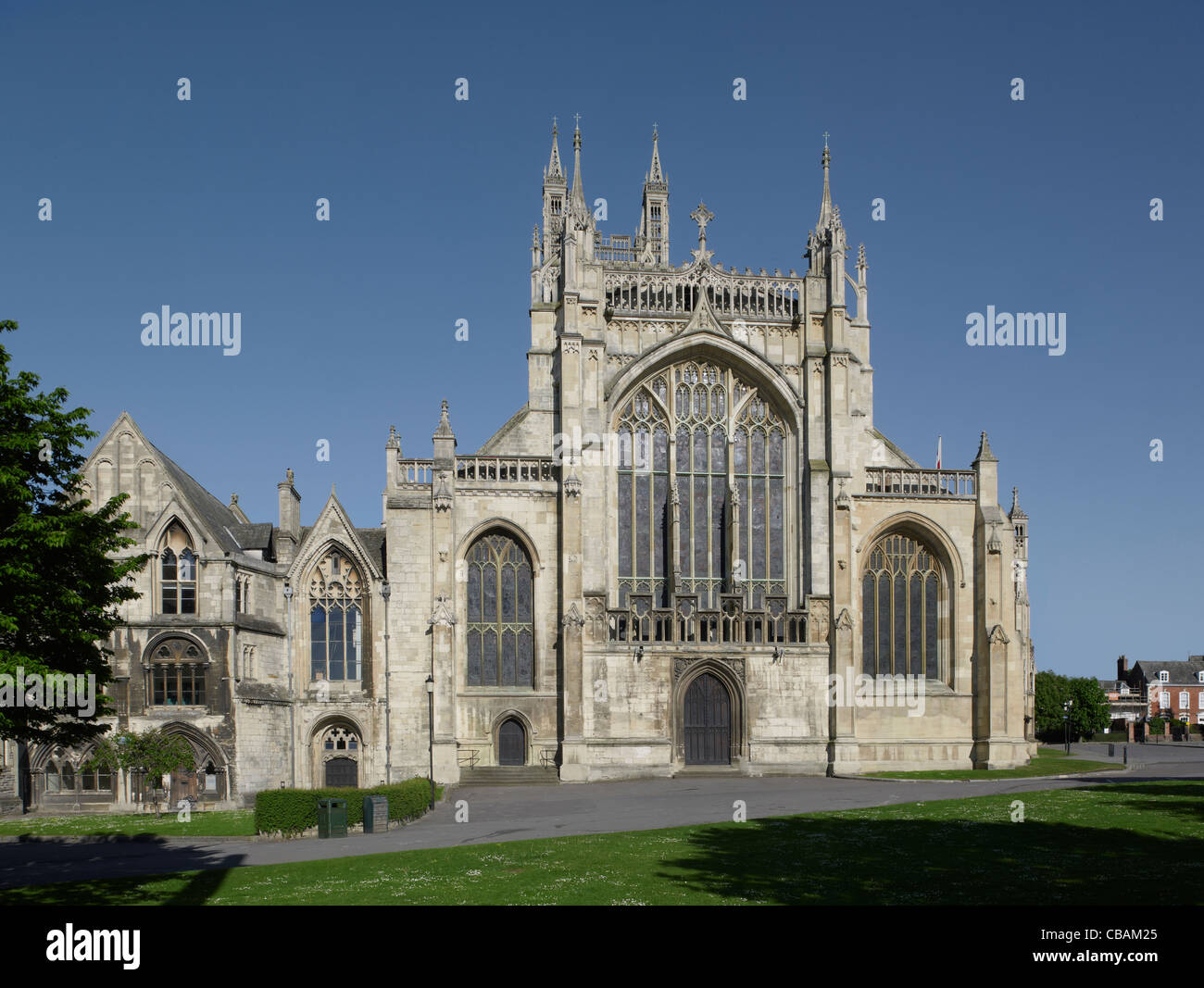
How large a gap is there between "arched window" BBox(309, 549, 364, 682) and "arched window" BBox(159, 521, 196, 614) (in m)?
5.14

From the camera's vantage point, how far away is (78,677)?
2173 cm

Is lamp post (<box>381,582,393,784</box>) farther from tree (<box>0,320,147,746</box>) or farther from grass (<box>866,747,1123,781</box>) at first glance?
tree (<box>0,320,147,746</box>)

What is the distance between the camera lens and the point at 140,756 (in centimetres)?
3847

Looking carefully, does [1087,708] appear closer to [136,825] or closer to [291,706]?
[291,706]

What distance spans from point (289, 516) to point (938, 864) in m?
32.8

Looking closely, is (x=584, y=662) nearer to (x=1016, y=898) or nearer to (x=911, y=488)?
(x=911, y=488)

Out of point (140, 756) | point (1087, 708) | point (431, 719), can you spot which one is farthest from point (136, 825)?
point (1087, 708)

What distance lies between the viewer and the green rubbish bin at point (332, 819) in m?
27.7

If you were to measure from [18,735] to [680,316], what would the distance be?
3208 cm

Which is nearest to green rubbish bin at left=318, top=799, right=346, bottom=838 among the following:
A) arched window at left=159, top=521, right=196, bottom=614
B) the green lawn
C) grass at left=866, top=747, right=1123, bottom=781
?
the green lawn

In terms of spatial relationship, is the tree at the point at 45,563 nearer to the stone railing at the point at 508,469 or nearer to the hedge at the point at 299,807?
the hedge at the point at 299,807

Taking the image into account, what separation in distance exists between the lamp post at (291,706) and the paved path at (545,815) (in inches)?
272
